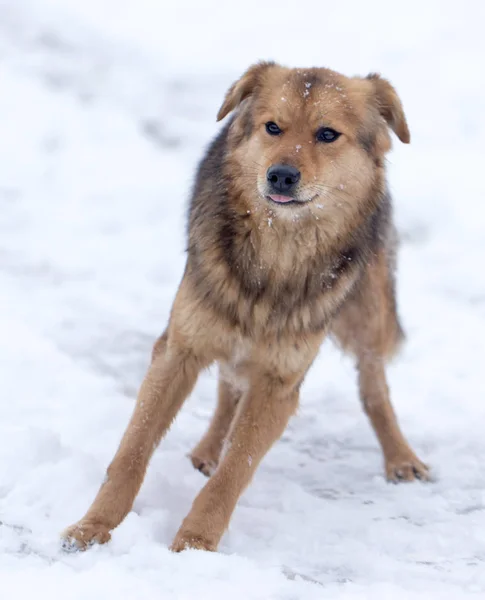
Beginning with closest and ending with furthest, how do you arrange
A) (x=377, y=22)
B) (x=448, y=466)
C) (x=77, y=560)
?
(x=77, y=560), (x=448, y=466), (x=377, y=22)

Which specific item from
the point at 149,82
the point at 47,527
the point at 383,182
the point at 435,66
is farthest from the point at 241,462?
the point at 435,66

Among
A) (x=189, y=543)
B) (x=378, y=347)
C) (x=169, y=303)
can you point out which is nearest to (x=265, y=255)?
(x=189, y=543)

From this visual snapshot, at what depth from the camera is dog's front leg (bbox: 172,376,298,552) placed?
329 cm

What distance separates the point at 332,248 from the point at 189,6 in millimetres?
8202

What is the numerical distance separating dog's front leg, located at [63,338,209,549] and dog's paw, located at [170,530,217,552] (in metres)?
0.26

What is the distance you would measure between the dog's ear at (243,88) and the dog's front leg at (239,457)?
130 centimetres

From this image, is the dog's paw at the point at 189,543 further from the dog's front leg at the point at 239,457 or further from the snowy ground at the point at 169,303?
the snowy ground at the point at 169,303

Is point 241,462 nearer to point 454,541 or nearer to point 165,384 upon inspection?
point 165,384

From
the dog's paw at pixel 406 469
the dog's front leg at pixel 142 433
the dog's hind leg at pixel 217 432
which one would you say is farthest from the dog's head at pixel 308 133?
the dog's paw at pixel 406 469

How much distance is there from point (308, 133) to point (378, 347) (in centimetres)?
186

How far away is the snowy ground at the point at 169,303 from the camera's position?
10.6ft

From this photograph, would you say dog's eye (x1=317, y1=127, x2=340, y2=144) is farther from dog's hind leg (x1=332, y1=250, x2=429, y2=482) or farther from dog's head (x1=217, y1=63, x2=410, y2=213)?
dog's hind leg (x1=332, y1=250, x2=429, y2=482)

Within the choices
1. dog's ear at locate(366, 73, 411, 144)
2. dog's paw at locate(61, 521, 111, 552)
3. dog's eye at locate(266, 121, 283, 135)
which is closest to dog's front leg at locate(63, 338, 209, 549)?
dog's paw at locate(61, 521, 111, 552)

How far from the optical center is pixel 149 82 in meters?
9.50
